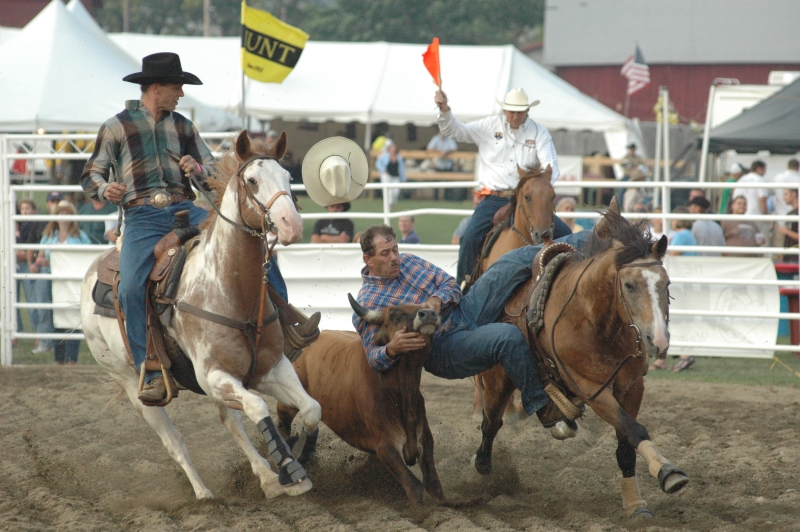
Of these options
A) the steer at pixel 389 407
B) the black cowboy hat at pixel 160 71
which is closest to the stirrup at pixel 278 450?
the steer at pixel 389 407

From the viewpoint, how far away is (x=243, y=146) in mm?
4500

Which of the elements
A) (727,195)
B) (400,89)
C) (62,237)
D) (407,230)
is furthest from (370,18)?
(62,237)

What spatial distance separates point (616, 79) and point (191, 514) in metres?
38.2

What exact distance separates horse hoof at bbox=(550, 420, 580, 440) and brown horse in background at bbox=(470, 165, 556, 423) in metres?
0.99

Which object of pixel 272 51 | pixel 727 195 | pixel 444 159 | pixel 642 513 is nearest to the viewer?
pixel 642 513

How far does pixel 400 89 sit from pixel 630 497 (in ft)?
54.6

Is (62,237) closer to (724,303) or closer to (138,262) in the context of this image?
(138,262)

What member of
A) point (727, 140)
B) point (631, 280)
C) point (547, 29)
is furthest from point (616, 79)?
point (631, 280)

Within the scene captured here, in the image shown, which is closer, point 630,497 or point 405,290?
point 630,497

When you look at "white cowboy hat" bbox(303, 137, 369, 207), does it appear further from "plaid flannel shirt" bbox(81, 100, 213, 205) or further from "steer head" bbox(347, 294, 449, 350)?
"plaid flannel shirt" bbox(81, 100, 213, 205)

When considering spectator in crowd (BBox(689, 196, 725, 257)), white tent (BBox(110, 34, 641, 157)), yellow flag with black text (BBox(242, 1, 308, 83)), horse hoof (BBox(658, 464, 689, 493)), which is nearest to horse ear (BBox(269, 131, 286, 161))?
horse hoof (BBox(658, 464, 689, 493))

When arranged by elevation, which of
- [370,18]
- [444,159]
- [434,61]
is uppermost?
[370,18]

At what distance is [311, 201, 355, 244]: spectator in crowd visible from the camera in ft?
33.6

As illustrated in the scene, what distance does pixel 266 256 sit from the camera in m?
4.70
